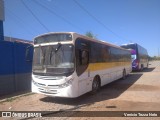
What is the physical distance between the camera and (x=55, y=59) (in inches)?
340

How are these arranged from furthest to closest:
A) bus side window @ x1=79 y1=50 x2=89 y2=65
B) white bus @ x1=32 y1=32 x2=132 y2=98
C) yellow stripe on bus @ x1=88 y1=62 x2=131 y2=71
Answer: yellow stripe on bus @ x1=88 y1=62 x2=131 y2=71 → bus side window @ x1=79 y1=50 x2=89 y2=65 → white bus @ x1=32 y1=32 x2=132 y2=98

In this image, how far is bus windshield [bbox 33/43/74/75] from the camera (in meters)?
8.39

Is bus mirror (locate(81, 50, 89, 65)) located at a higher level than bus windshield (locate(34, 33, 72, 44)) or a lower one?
lower

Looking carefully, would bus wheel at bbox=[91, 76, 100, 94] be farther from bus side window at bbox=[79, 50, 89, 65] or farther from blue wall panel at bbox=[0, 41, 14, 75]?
blue wall panel at bbox=[0, 41, 14, 75]

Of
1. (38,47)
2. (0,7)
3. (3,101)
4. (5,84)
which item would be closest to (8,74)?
(5,84)

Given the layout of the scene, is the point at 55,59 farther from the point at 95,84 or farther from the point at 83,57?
the point at 95,84

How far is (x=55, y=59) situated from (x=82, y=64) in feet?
4.14

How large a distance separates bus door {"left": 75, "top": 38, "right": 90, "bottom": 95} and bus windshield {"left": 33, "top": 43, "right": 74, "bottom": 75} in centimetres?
39

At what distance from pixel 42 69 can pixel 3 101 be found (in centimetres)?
254

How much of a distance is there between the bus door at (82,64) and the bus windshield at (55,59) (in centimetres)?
39

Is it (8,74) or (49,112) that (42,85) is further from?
(8,74)

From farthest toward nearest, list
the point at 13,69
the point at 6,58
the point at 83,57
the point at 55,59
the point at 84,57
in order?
1. the point at 13,69
2. the point at 6,58
3. the point at 84,57
4. the point at 83,57
5. the point at 55,59

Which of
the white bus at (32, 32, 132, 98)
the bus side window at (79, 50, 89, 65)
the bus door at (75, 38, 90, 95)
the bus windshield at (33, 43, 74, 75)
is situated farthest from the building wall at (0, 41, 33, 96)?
the bus side window at (79, 50, 89, 65)

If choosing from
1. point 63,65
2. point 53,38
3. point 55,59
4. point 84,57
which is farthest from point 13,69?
point 84,57
